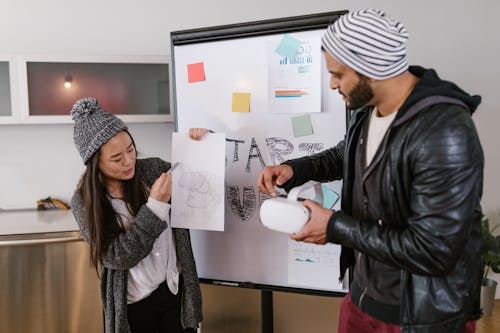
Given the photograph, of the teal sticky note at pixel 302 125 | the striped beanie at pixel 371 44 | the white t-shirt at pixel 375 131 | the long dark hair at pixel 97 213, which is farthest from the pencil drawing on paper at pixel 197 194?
the striped beanie at pixel 371 44

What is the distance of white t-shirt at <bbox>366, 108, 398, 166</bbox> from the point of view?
112cm

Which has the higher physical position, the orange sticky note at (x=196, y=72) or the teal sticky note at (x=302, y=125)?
the orange sticky note at (x=196, y=72)

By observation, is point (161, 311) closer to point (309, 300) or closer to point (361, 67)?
point (309, 300)

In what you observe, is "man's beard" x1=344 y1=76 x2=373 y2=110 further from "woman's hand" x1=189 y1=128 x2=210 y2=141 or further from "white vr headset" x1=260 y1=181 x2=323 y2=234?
"woman's hand" x1=189 y1=128 x2=210 y2=141

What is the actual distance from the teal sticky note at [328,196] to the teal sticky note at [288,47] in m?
0.48

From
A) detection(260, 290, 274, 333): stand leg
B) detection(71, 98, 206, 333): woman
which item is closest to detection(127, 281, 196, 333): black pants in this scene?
detection(71, 98, 206, 333): woman

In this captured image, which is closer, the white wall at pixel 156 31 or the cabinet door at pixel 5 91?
the cabinet door at pixel 5 91

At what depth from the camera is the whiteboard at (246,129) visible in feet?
5.55

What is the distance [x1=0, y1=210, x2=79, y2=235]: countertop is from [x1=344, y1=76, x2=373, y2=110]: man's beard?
144 cm

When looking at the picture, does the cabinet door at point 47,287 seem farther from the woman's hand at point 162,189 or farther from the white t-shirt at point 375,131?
the white t-shirt at point 375,131

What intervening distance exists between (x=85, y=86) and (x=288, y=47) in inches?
44.5

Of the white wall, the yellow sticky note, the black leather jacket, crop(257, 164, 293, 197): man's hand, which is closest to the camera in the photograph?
the black leather jacket

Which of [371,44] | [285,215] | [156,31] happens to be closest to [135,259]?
[285,215]

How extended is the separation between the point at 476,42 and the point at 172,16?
69.6 inches
